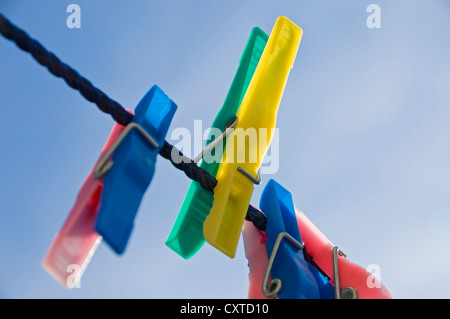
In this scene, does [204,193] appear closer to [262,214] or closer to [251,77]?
[262,214]

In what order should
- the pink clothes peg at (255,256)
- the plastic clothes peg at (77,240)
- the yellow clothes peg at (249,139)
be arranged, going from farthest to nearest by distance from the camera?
the pink clothes peg at (255,256)
the yellow clothes peg at (249,139)
the plastic clothes peg at (77,240)

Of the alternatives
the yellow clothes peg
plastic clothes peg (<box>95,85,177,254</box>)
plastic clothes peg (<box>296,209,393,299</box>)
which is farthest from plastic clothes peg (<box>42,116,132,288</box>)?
plastic clothes peg (<box>296,209,393,299</box>)

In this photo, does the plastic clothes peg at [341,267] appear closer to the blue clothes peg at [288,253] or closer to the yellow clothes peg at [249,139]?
the blue clothes peg at [288,253]

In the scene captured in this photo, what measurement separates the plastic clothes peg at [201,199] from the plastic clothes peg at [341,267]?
0.40 m

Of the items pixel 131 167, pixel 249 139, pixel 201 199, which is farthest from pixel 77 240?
pixel 249 139

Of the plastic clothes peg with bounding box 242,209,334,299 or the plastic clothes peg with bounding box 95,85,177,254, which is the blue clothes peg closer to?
the plastic clothes peg with bounding box 242,209,334,299

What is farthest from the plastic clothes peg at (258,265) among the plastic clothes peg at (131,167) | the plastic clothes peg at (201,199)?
the plastic clothes peg at (131,167)

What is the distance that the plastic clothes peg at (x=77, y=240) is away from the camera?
1071 mm

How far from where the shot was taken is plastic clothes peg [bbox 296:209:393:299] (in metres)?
1.46

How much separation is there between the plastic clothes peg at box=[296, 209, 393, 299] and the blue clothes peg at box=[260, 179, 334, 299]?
0.05m

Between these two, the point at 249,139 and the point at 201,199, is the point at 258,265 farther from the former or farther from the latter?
the point at 249,139

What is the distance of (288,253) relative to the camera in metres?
1.49

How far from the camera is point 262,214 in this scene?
62.6 inches

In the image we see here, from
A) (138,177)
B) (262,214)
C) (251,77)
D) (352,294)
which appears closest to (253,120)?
(251,77)
